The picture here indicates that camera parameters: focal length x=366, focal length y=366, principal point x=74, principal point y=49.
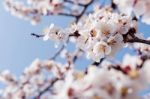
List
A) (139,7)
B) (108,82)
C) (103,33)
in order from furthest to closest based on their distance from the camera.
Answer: (103,33)
(139,7)
(108,82)

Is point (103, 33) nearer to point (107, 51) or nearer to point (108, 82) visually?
point (107, 51)

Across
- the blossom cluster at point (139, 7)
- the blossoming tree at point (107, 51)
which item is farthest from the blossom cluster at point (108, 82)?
the blossom cluster at point (139, 7)

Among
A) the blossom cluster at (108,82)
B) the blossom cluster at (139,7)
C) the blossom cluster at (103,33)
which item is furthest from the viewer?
the blossom cluster at (103,33)

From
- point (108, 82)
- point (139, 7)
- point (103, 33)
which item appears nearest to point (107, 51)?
point (103, 33)

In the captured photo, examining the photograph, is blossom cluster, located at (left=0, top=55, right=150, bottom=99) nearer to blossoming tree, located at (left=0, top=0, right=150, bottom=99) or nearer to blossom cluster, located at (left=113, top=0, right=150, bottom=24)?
blossoming tree, located at (left=0, top=0, right=150, bottom=99)

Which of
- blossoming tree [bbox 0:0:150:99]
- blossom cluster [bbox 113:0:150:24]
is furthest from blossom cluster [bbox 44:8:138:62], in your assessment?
blossom cluster [bbox 113:0:150:24]

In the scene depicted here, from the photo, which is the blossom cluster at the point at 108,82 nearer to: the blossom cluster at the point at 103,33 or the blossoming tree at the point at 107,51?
the blossoming tree at the point at 107,51

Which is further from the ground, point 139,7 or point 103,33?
point 103,33

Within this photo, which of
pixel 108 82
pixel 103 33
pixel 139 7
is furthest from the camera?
pixel 103 33
